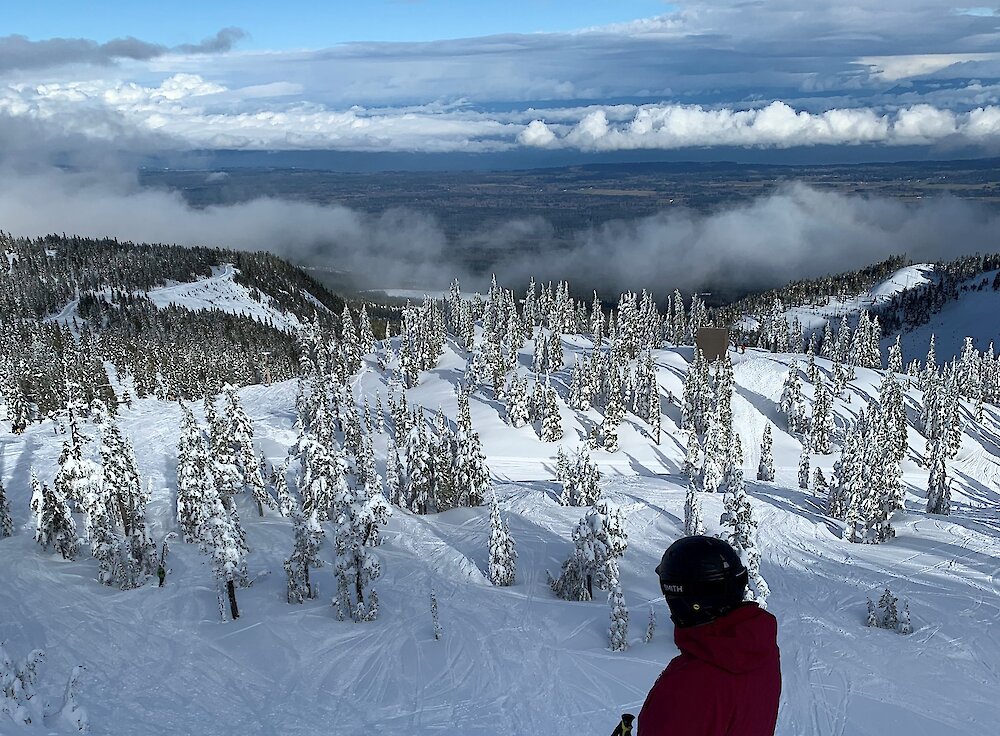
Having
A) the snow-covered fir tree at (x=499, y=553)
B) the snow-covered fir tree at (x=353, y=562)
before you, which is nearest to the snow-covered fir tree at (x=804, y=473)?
the snow-covered fir tree at (x=499, y=553)

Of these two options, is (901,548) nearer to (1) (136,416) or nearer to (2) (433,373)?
(2) (433,373)

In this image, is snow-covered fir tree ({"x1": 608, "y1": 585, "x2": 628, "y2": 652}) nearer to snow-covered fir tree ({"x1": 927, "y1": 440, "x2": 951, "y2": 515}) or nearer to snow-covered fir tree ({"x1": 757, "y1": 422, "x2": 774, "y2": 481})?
snow-covered fir tree ({"x1": 927, "y1": 440, "x2": 951, "y2": 515})

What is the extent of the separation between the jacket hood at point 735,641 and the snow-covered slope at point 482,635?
20896mm

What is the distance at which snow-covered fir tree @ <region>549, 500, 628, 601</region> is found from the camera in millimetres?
40469

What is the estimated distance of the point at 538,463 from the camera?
93562 mm

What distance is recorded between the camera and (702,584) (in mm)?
4641

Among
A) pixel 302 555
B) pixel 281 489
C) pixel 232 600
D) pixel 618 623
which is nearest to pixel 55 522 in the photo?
pixel 281 489

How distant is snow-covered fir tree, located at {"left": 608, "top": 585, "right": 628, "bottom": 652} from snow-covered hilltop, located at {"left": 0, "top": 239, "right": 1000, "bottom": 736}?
12 centimetres

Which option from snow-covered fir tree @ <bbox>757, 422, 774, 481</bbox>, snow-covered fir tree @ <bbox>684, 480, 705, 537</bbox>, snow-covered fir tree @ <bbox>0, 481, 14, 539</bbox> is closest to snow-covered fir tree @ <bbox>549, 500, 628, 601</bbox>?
snow-covered fir tree @ <bbox>684, 480, 705, 537</bbox>

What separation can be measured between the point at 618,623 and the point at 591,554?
29.0ft

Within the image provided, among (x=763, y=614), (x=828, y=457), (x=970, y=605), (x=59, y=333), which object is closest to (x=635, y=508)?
(x=970, y=605)

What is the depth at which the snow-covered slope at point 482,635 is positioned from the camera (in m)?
24.8

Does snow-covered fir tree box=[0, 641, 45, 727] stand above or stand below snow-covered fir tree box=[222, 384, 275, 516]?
above

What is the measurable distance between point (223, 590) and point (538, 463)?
192 ft
